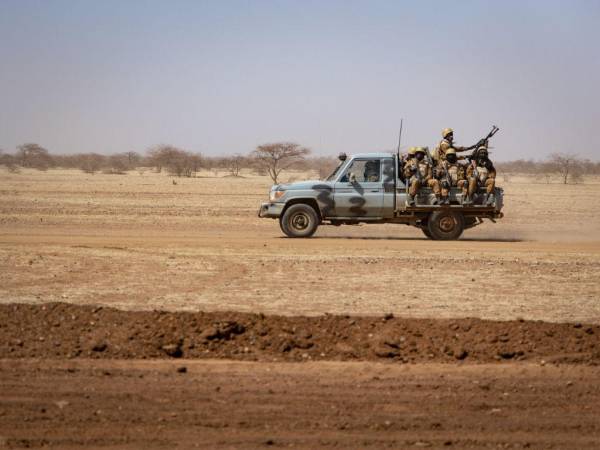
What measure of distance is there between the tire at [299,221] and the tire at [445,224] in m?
2.67

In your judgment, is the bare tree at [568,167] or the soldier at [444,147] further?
the bare tree at [568,167]

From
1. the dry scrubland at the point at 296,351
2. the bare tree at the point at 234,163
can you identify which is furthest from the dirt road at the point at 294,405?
the bare tree at the point at 234,163

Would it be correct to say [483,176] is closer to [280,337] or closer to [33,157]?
[280,337]

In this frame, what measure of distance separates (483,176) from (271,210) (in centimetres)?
490

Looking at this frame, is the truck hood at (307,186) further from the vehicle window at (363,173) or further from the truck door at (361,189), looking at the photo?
the vehicle window at (363,173)

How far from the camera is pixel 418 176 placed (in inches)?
806

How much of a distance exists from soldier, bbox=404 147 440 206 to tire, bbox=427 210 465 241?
573 mm

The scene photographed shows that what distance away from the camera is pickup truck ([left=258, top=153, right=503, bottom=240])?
20.6 m

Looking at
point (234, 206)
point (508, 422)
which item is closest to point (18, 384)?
point (508, 422)

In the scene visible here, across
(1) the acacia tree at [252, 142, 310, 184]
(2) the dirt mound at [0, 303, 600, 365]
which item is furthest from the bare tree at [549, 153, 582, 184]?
(2) the dirt mound at [0, 303, 600, 365]

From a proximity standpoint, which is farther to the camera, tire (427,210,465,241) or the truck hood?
tire (427,210,465,241)

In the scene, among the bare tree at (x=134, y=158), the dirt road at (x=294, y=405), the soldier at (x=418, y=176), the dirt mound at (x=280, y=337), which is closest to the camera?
the dirt road at (x=294, y=405)

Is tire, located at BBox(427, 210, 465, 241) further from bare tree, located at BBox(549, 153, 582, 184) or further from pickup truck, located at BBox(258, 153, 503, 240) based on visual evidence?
bare tree, located at BBox(549, 153, 582, 184)

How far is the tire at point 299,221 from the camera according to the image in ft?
69.3
